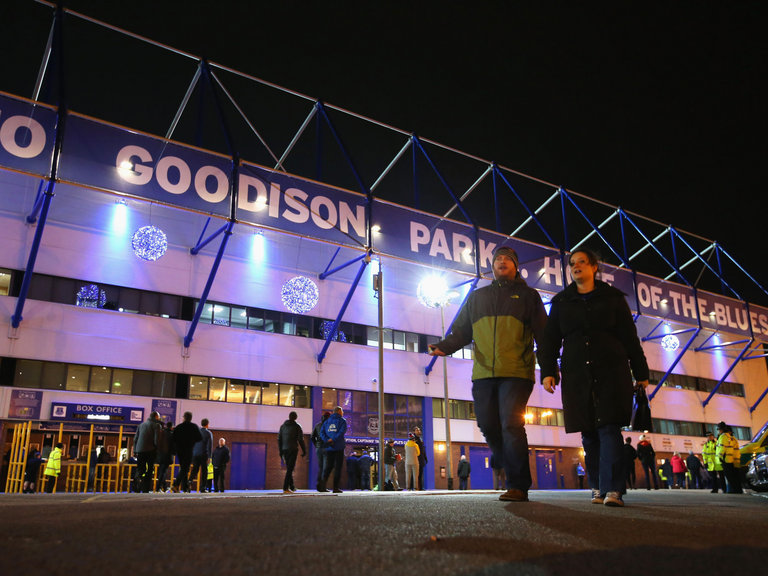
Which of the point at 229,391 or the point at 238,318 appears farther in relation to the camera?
the point at 238,318

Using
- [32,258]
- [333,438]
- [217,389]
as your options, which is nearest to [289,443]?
[333,438]

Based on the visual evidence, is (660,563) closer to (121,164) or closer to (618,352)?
(618,352)

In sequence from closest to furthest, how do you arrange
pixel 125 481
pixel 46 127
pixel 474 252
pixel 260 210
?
pixel 46 127 < pixel 260 210 < pixel 125 481 < pixel 474 252

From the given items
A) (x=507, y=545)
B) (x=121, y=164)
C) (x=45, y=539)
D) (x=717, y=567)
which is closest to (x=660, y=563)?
(x=717, y=567)

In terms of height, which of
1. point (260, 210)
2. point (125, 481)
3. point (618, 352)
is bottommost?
point (125, 481)

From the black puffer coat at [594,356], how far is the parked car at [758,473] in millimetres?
7931

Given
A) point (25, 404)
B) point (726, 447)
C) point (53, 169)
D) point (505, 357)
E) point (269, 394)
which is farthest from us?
point (269, 394)

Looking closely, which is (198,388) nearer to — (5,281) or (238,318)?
(238,318)

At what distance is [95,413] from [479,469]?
54.9ft

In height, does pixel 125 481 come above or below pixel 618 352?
below

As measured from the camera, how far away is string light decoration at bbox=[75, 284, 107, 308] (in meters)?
20.8

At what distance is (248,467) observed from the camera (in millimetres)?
23156

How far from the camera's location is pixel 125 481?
65.3 feet

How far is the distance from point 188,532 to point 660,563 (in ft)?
5.22
